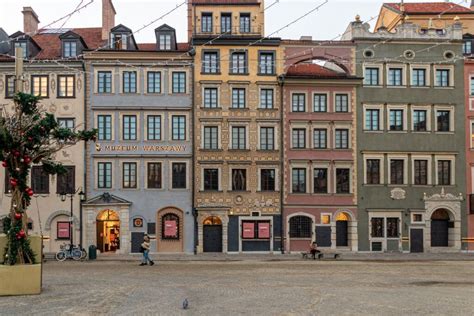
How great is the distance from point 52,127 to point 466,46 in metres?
34.7

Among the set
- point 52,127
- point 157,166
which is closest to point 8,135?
point 52,127

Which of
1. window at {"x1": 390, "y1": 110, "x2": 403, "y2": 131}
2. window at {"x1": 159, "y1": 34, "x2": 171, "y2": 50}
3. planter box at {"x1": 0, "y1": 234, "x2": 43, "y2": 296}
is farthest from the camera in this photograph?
window at {"x1": 159, "y1": 34, "x2": 171, "y2": 50}

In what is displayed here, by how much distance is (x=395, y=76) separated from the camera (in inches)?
1802

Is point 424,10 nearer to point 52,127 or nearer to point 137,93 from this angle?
point 137,93

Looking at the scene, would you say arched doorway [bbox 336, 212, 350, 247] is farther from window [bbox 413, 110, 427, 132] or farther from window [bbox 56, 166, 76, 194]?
window [bbox 56, 166, 76, 194]

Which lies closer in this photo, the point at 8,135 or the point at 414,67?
the point at 8,135

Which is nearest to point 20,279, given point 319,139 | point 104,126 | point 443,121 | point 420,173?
point 104,126

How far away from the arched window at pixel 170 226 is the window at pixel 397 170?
1449 centimetres

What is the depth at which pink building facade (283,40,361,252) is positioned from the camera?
4466 cm

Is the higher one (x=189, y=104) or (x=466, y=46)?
(x=466, y=46)

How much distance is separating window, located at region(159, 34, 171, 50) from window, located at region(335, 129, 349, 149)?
1260 centimetres

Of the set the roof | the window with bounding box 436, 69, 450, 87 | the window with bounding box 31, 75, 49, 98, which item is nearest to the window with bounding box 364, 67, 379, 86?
the roof

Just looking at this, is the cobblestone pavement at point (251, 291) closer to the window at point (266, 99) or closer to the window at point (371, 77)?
the window at point (266, 99)

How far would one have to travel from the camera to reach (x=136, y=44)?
47188mm
